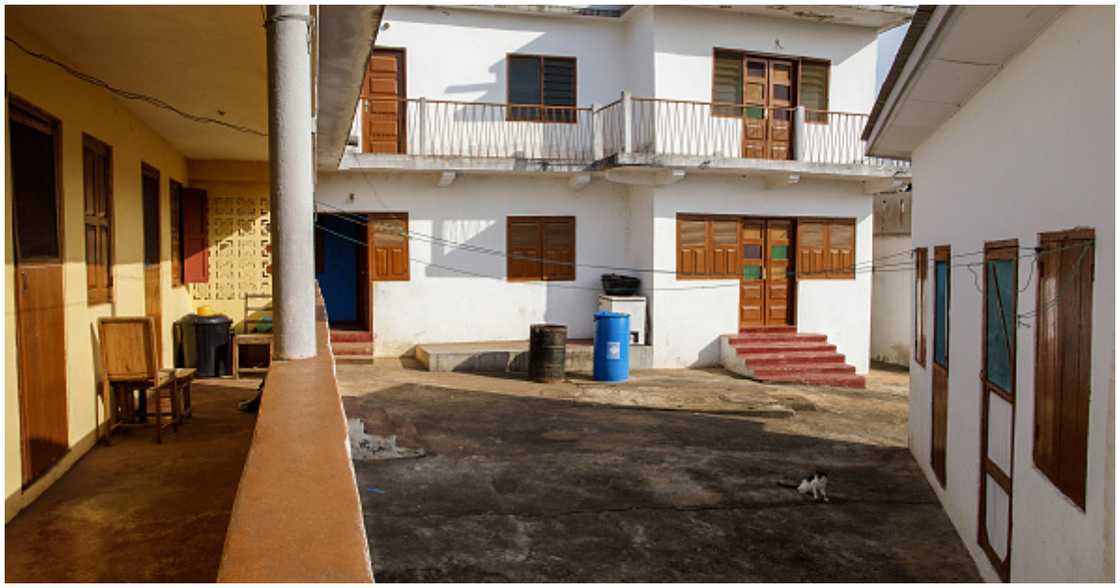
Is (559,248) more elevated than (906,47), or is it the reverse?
(906,47)

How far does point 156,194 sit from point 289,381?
623 centimetres

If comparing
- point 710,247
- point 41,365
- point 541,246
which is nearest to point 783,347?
point 710,247

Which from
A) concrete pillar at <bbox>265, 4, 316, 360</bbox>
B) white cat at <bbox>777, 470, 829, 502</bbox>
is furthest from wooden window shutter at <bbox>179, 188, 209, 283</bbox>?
white cat at <bbox>777, 470, 829, 502</bbox>

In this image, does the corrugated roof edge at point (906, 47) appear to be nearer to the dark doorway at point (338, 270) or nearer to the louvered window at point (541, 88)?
the louvered window at point (541, 88)

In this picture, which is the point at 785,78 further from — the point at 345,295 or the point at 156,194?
the point at 156,194

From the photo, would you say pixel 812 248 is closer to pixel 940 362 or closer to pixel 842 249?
pixel 842 249

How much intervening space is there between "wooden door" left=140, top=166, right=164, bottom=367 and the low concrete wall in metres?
5.66

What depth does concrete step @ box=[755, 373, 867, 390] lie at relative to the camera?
562 inches

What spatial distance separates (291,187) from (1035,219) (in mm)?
4285

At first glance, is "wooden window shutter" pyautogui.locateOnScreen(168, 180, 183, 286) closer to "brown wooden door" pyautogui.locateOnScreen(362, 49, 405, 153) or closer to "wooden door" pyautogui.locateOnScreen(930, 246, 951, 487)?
"brown wooden door" pyautogui.locateOnScreen(362, 49, 405, 153)

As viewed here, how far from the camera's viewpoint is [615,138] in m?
15.0

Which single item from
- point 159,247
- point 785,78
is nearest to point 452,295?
point 159,247

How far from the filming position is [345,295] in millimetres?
16609

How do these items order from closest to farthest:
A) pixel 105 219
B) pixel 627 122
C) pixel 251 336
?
pixel 105 219
pixel 251 336
pixel 627 122
